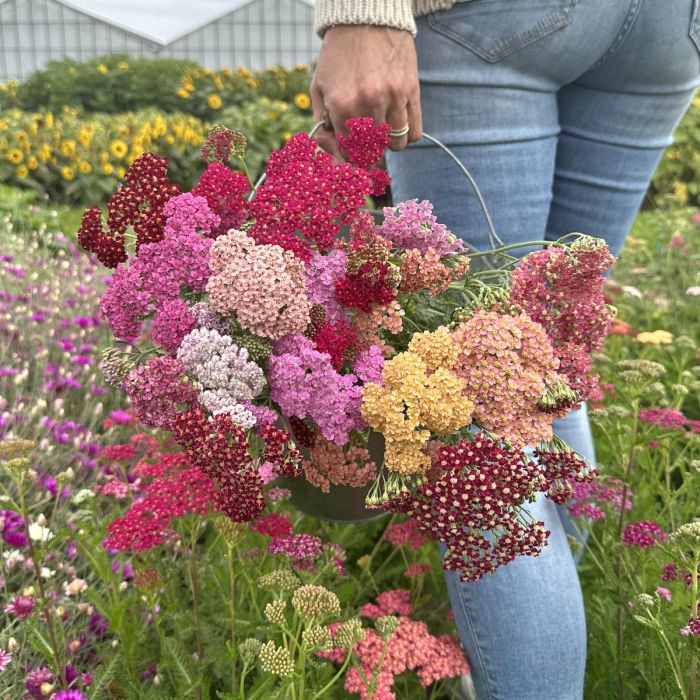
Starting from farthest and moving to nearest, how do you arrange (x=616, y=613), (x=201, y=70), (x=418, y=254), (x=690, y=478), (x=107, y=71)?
(x=107, y=71) → (x=201, y=70) → (x=690, y=478) → (x=616, y=613) → (x=418, y=254)

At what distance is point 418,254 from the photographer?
100cm

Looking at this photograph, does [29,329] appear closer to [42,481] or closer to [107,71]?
[42,481]

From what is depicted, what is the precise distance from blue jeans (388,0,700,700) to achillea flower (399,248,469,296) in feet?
1.26

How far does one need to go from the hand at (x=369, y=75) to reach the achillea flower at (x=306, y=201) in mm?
215

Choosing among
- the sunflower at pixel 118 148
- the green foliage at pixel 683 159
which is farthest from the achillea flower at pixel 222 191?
the green foliage at pixel 683 159

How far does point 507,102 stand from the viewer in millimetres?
1309

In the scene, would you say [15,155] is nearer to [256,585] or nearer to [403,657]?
[256,585]

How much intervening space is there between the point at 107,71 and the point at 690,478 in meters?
8.67

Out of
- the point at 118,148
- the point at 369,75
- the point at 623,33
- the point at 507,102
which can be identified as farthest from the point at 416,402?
the point at 118,148

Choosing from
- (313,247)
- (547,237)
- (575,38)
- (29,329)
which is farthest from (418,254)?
(29,329)

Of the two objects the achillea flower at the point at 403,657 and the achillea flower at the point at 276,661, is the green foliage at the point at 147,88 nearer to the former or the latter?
the achillea flower at the point at 403,657

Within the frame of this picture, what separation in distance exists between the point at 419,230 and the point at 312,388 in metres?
0.28

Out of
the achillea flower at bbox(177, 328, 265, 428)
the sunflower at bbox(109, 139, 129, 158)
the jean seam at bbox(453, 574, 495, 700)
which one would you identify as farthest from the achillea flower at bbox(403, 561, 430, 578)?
the sunflower at bbox(109, 139, 129, 158)

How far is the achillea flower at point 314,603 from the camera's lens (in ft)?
3.76
